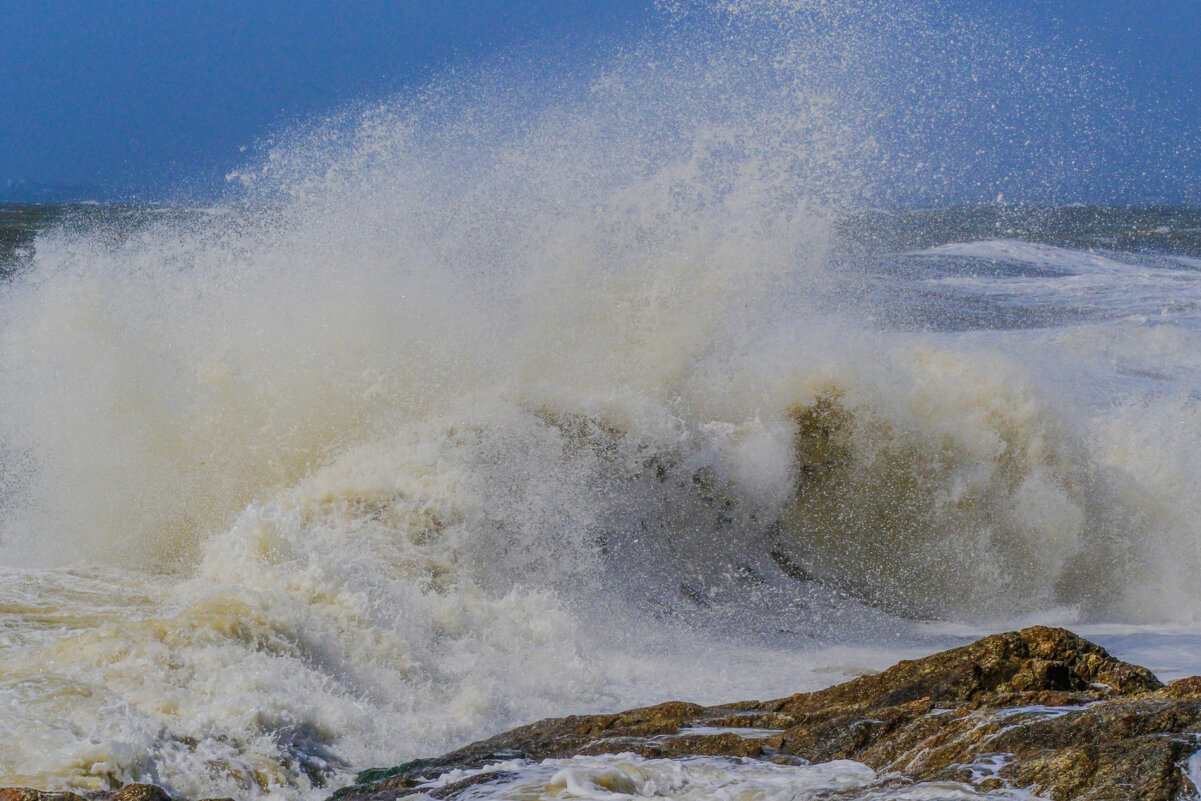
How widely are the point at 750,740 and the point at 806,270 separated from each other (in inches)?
323

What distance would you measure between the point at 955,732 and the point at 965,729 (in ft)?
0.12

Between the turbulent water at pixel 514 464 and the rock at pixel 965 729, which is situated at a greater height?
the turbulent water at pixel 514 464

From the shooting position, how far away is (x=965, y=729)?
375cm

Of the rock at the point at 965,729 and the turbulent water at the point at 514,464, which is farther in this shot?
the turbulent water at the point at 514,464

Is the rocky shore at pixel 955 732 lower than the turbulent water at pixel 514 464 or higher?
lower

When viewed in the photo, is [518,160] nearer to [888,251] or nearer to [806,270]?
[806,270]

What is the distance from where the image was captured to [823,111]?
1267cm

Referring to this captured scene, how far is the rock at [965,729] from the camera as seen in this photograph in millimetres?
3248

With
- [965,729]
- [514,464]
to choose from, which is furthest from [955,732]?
[514,464]

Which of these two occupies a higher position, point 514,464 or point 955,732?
point 514,464

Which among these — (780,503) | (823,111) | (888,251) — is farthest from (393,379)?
(888,251)

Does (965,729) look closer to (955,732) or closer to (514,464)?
(955,732)

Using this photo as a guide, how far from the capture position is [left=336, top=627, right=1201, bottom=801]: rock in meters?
3.25

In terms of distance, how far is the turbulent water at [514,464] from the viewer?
586 cm
